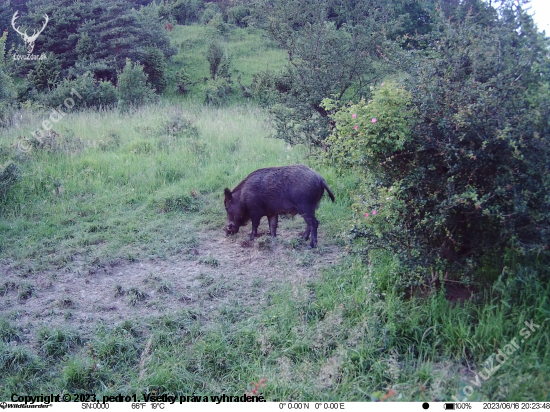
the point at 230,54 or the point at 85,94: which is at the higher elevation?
the point at 230,54

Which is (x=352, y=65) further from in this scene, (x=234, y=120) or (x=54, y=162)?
(x=54, y=162)

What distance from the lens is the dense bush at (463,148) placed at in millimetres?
3707

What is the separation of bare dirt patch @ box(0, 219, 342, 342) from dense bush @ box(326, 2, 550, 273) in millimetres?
1474

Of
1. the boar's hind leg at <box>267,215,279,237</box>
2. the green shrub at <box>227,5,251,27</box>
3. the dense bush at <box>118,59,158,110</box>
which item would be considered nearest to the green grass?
the boar's hind leg at <box>267,215,279,237</box>

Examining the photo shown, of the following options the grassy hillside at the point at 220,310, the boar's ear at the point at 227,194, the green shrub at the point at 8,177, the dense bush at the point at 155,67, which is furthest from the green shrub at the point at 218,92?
the boar's ear at the point at 227,194

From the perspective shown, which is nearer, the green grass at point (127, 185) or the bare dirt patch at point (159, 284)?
the bare dirt patch at point (159, 284)

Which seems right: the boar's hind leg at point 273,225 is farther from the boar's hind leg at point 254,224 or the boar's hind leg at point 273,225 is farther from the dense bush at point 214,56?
the dense bush at point 214,56

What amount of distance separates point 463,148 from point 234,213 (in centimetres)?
381

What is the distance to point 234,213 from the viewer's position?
6.96m

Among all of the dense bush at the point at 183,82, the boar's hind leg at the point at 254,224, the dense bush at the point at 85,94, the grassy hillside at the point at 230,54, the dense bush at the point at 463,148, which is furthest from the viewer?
the grassy hillside at the point at 230,54

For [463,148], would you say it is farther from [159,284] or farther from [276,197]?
[159,284]

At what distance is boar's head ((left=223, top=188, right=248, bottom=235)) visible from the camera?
694cm

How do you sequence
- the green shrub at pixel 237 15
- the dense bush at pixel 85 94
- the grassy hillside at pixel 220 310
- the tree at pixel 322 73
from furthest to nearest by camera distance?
the green shrub at pixel 237 15
the dense bush at pixel 85 94
the tree at pixel 322 73
the grassy hillside at pixel 220 310

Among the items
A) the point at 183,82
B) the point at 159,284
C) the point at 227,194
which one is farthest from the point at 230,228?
the point at 183,82
